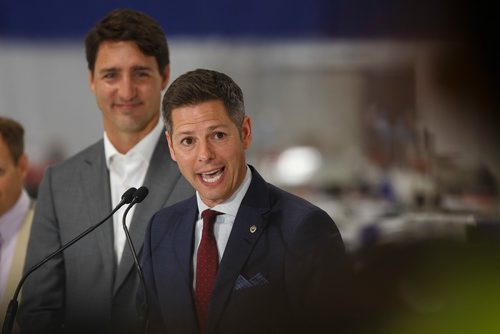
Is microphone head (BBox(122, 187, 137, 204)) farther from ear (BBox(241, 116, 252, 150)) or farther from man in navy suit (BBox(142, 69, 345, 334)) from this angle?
ear (BBox(241, 116, 252, 150))

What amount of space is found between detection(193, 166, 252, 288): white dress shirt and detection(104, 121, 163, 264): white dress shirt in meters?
0.19

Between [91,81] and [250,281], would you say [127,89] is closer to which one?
[91,81]

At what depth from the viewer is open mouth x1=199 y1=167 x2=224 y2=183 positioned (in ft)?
4.82

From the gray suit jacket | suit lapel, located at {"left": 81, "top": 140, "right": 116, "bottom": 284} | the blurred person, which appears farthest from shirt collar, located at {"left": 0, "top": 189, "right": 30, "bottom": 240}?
suit lapel, located at {"left": 81, "top": 140, "right": 116, "bottom": 284}

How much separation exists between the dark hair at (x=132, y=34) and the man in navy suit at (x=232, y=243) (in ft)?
0.63

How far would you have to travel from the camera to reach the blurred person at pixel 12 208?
1.82m

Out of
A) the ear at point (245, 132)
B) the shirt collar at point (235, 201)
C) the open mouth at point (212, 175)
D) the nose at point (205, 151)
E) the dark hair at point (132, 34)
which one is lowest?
the shirt collar at point (235, 201)

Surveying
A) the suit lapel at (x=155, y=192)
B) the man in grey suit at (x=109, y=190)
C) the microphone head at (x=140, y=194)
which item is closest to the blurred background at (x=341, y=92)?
the man in grey suit at (x=109, y=190)

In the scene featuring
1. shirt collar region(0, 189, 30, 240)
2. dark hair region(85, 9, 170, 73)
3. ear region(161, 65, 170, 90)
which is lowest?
shirt collar region(0, 189, 30, 240)

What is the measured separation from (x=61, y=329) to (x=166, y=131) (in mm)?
567

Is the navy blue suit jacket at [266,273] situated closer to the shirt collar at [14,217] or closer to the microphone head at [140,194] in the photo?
the microphone head at [140,194]

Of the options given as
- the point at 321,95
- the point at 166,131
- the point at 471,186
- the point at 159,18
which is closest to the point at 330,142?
the point at 321,95

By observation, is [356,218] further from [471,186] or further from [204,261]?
[204,261]

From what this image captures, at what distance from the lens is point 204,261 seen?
1507 mm
